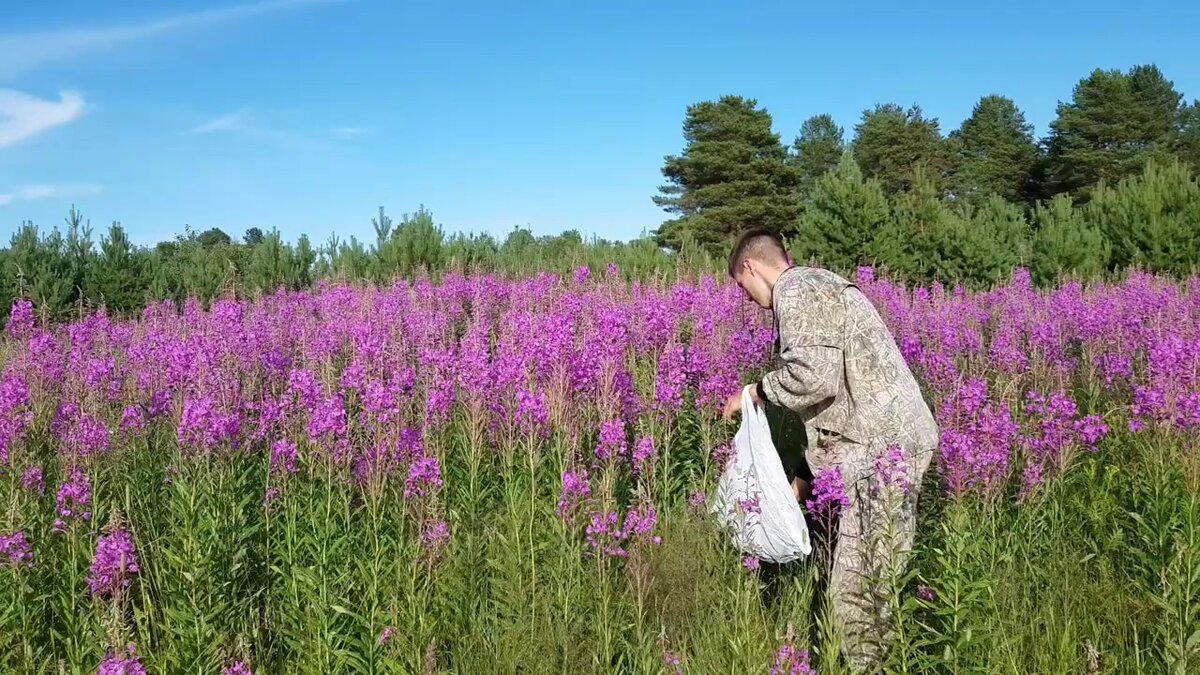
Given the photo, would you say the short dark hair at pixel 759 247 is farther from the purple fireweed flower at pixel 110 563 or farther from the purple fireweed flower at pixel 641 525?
the purple fireweed flower at pixel 110 563

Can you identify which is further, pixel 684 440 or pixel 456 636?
pixel 684 440

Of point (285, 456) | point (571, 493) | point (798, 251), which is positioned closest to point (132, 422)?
point (285, 456)

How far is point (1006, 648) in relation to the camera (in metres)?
3.56

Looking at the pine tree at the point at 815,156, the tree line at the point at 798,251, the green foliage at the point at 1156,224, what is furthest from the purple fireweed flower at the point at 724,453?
the pine tree at the point at 815,156

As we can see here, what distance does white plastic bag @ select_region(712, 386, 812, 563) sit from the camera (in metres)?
3.87

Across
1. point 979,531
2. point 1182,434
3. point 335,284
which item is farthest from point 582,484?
point 335,284

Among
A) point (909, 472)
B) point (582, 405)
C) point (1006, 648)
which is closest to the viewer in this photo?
point (1006, 648)

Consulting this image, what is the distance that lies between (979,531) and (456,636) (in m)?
2.49

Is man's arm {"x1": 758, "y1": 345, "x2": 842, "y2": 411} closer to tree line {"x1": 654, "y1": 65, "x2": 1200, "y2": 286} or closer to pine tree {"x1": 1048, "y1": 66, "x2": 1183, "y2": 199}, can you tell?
tree line {"x1": 654, "y1": 65, "x2": 1200, "y2": 286}

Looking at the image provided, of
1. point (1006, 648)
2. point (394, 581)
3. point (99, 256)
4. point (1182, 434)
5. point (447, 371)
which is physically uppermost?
point (99, 256)

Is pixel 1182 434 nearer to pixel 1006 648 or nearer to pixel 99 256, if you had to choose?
pixel 1006 648

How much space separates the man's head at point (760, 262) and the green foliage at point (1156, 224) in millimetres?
14731

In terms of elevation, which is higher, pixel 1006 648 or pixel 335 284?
pixel 335 284

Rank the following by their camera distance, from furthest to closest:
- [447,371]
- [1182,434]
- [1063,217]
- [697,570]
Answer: [1063,217]
[447,371]
[1182,434]
[697,570]
